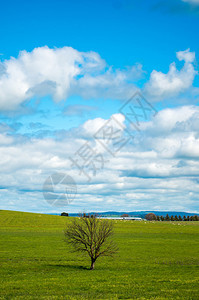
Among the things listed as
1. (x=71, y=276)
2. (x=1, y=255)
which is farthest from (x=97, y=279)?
(x=1, y=255)

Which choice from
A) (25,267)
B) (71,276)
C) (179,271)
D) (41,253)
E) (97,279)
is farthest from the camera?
(41,253)

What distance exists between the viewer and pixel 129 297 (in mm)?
24047

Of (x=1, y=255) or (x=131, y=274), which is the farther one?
(x=1, y=255)

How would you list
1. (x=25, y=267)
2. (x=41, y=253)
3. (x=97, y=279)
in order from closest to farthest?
(x=97, y=279)
(x=25, y=267)
(x=41, y=253)

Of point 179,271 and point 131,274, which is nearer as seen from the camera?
point 131,274

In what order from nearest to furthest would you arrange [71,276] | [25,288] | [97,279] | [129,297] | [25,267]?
[129,297]
[25,288]
[97,279]
[71,276]
[25,267]

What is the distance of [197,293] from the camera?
2520 centimetres

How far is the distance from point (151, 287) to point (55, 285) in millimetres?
8652

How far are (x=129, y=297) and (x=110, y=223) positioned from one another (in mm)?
18427

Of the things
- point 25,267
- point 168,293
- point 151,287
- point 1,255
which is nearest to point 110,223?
point 25,267

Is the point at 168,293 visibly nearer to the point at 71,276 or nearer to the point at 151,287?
the point at 151,287

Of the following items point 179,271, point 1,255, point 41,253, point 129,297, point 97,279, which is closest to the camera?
point 129,297

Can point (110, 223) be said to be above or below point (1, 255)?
above

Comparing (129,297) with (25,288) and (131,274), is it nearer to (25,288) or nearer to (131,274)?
(25,288)
